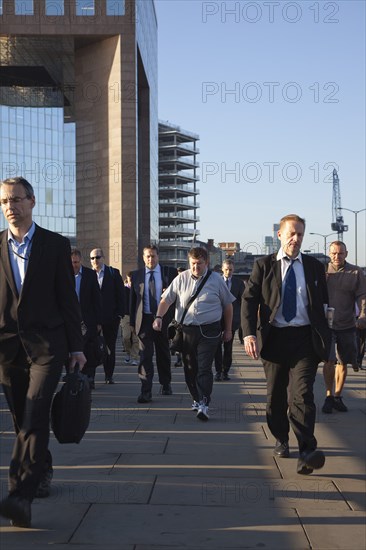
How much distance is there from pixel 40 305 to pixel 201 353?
12.8ft

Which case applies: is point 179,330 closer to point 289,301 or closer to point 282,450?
point 282,450

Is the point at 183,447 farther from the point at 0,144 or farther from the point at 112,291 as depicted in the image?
the point at 0,144

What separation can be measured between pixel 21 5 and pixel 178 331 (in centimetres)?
4167

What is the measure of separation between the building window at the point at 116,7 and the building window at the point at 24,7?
4.57 m

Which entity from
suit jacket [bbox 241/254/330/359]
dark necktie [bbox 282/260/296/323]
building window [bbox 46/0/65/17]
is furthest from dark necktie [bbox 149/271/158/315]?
building window [bbox 46/0/65/17]

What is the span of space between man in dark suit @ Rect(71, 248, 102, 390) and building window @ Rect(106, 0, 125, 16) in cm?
3919

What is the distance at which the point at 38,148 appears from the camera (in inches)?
2854

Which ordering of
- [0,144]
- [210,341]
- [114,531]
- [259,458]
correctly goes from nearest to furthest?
[114,531] < [259,458] < [210,341] < [0,144]

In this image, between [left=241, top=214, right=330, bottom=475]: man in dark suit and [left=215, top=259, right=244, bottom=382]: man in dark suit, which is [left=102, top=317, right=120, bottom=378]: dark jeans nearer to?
[left=215, top=259, right=244, bottom=382]: man in dark suit

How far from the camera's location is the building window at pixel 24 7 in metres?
45.3

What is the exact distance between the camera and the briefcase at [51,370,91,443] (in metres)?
4.60

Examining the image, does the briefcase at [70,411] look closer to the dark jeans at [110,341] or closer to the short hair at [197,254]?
the short hair at [197,254]

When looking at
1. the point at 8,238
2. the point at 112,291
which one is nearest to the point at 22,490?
the point at 8,238

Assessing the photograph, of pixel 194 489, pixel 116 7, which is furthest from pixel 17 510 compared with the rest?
pixel 116 7
